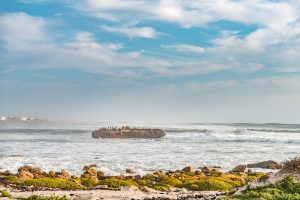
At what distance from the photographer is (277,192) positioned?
1588cm

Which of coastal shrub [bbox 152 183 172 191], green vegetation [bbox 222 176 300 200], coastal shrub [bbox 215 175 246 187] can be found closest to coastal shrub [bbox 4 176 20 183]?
coastal shrub [bbox 152 183 172 191]

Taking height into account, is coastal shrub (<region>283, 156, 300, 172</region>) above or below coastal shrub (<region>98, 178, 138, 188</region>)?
above

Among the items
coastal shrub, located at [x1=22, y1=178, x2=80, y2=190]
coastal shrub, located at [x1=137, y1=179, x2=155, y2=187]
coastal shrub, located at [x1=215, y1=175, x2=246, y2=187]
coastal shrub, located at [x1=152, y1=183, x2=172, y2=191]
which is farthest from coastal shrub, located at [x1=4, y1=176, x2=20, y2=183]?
coastal shrub, located at [x1=215, y1=175, x2=246, y2=187]

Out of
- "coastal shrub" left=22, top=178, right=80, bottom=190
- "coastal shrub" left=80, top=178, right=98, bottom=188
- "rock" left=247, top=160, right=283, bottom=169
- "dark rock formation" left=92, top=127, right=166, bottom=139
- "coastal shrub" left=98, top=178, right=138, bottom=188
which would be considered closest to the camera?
"coastal shrub" left=22, top=178, right=80, bottom=190

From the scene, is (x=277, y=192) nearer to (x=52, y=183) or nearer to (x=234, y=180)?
(x=234, y=180)

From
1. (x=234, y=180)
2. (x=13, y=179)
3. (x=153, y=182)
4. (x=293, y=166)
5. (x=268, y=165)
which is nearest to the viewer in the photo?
(x=293, y=166)

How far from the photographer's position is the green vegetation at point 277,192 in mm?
15273

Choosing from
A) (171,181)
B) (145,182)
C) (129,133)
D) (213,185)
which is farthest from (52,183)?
(129,133)

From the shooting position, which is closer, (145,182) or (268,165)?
(145,182)

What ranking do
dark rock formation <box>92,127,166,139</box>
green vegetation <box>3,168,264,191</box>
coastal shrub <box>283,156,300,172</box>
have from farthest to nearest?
1. dark rock formation <box>92,127,166,139</box>
2. green vegetation <box>3,168,264,191</box>
3. coastal shrub <box>283,156,300,172</box>

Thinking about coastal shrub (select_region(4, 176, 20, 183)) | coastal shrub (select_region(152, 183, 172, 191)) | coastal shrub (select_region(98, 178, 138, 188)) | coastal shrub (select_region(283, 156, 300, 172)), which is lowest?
coastal shrub (select_region(152, 183, 172, 191))

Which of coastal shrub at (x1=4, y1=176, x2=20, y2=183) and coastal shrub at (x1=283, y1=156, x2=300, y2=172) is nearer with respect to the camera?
coastal shrub at (x1=283, y1=156, x2=300, y2=172)

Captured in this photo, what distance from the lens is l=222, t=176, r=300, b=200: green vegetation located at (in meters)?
15.3

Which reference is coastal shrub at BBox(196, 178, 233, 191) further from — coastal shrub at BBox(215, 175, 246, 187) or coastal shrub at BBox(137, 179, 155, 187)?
coastal shrub at BBox(137, 179, 155, 187)
